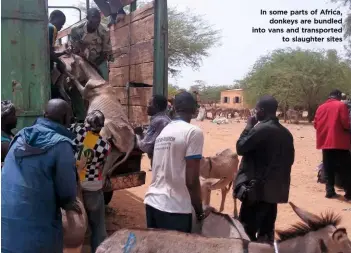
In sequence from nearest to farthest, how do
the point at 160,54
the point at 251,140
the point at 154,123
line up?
the point at 251,140 < the point at 154,123 < the point at 160,54

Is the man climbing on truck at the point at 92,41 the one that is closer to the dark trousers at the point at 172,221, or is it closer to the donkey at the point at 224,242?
the dark trousers at the point at 172,221

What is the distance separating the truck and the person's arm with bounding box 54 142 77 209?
1.61 metres

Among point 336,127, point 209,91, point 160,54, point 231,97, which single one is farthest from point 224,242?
point 209,91

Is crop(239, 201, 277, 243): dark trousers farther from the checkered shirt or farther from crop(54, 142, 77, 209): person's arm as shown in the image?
crop(54, 142, 77, 209): person's arm

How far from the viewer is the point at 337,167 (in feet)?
25.0

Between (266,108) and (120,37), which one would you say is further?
(120,37)

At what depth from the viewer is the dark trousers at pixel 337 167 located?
7523 millimetres

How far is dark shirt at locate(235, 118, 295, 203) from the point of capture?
3910 mm

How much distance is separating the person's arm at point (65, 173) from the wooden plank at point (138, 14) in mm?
2844

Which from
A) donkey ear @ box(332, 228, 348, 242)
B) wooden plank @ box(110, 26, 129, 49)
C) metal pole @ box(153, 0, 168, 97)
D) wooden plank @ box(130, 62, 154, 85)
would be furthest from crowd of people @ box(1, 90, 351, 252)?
wooden plank @ box(110, 26, 129, 49)

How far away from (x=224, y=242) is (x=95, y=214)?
196 centimetres

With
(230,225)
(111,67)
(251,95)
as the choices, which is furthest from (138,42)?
(251,95)

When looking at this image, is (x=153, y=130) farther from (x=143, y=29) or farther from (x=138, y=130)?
(x=143, y=29)

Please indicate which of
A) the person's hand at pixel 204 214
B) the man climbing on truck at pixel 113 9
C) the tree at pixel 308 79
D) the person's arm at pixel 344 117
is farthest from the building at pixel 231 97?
the person's hand at pixel 204 214
